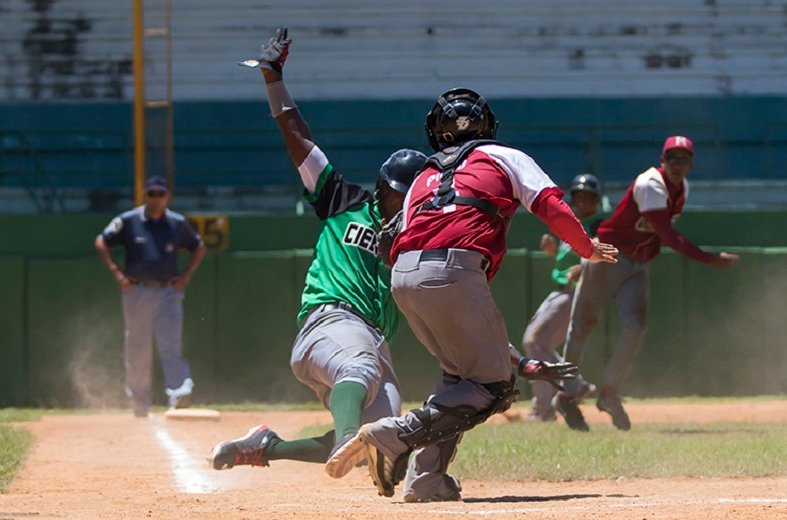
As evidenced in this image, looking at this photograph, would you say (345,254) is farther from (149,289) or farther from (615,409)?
(149,289)

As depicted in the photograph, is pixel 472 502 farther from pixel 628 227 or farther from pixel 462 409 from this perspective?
pixel 628 227

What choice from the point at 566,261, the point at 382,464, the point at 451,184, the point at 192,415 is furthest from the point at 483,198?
the point at 192,415

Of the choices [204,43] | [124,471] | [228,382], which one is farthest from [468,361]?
[204,43]

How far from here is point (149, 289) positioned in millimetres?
12789

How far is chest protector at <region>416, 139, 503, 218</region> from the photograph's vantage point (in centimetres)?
613

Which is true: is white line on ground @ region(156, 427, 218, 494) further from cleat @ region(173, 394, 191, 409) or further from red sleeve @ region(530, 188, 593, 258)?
red sleeve @ region(530, 188, 593, 258)

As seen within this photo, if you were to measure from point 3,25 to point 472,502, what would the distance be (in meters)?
15.1

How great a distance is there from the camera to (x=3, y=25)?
20062 millimetres

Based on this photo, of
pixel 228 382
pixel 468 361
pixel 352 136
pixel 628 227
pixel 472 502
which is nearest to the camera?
pixel 468 361

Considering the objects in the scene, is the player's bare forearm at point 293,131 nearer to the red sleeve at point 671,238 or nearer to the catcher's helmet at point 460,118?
the catcher's helmet at point 460,118

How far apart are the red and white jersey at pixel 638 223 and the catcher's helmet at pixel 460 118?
3.98 m

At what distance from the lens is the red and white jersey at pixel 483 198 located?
6.09 metres

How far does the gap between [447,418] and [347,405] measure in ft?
1.46

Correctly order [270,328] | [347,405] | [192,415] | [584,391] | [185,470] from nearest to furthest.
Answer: [347,405]
[185,470]
[584,391]
[192,415]
[270,328]
